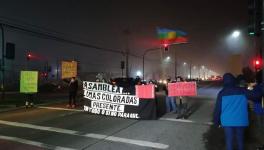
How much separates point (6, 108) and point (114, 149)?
36.7 feet

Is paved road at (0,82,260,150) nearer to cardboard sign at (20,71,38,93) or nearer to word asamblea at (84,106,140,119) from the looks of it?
word asamblea at (84,106,140,119)

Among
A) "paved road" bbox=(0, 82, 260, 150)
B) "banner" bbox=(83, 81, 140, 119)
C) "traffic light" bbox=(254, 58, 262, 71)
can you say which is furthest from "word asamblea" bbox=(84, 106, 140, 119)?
"traffic light" bbox=(254, 58, 262, 71)

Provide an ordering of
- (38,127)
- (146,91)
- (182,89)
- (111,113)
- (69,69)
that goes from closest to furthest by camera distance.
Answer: (38,127)
(146,91)
(182,89)
(111,113)
(69,69)

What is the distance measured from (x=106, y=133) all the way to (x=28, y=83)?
31.3ft

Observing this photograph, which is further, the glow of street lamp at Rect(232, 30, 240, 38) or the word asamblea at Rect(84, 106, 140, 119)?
the glow of street lamp at Rect(232, 30, 240, 38)

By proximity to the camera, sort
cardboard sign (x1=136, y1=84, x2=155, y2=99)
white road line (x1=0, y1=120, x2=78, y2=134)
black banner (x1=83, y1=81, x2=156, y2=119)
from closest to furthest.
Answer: white road line (x1=0, y1=120, x2=78, y2=134) → cardboard sign (x1=136, y1=84, x2=155, y2=99) → black banner (x1=83, y1=81, x2=156, y2=119)

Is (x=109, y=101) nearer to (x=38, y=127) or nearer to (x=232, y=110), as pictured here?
(x=38, y=127)

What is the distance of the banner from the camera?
39.6ft

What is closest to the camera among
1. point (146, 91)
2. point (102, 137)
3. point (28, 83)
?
point (102, 137)

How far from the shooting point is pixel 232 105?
5.35 m

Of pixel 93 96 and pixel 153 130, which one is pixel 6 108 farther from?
pixel 153 130

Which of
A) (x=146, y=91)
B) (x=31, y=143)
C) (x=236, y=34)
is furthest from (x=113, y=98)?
(x=236, y=34)

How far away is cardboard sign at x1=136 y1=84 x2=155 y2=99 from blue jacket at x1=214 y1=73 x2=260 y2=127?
623cm

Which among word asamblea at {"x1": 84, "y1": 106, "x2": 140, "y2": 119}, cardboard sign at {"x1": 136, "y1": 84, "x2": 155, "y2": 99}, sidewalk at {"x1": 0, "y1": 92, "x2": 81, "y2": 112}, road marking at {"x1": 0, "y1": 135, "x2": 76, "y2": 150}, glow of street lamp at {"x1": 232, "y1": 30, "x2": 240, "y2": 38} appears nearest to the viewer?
road marking at {"x1": 0, "y1": 135, "x2": 76, "y2": 150}
